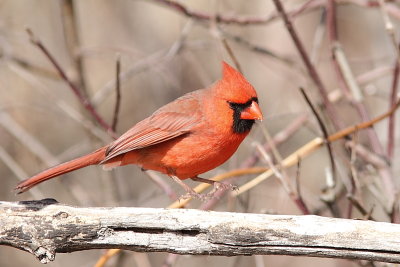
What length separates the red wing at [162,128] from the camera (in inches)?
129

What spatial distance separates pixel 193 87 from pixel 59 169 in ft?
8.65

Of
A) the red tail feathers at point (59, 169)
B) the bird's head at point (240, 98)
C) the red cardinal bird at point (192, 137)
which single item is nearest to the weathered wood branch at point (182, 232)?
the red tail feathers at point (59, 169)

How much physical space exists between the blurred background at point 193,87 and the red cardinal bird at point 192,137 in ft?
0.82

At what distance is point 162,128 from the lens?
133 inches

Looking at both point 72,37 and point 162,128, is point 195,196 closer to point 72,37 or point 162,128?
point 162,128

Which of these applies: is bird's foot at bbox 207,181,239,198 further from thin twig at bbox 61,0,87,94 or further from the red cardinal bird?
thin twig at bbox 61,0,87,94

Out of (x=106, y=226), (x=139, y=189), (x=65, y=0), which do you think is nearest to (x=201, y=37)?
(x=139, y=189)

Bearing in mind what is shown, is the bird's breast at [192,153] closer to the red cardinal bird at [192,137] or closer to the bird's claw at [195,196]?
the red cardinal bird at [192,137]

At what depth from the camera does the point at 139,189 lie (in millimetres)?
6113


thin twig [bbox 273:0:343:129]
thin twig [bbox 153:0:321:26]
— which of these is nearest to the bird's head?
thin twig [bbox 273:0:343:129]


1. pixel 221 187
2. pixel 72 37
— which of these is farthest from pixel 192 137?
pixel 72 37

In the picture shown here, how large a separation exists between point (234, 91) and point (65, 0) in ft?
5.12

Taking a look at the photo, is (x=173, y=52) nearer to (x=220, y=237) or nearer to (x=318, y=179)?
(x=220, y=237)

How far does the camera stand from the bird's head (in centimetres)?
319
